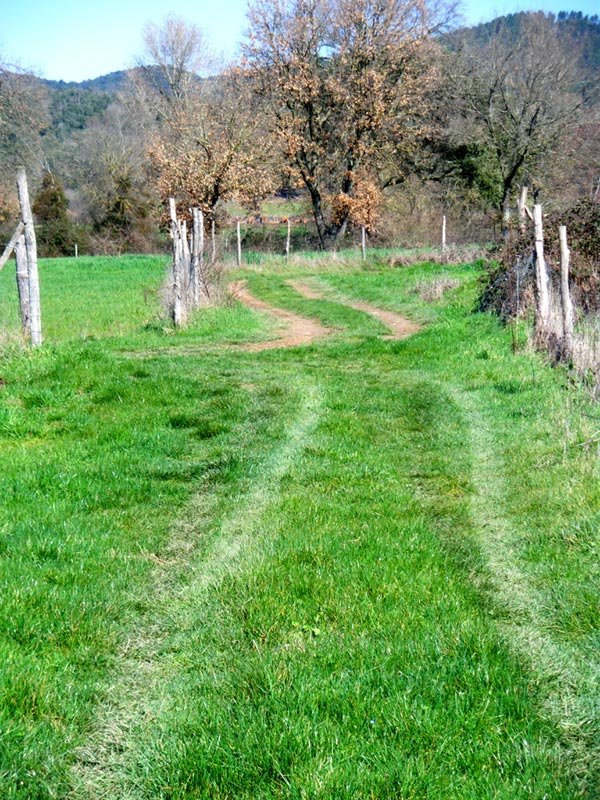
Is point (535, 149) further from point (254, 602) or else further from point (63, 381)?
point (254, 602)

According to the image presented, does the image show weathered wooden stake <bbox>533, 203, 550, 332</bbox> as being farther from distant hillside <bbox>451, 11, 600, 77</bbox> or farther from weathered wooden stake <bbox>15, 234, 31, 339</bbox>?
distant hillside <bbox>451, 11, 600, 77</bbox>

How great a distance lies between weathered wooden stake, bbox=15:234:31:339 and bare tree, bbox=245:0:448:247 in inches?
1053

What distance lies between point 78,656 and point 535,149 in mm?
38191

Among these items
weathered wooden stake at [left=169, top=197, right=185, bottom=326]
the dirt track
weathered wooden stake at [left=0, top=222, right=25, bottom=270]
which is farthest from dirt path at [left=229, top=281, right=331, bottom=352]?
weathered wooden stake at [left=0, top=222, right=25, bottom=270]

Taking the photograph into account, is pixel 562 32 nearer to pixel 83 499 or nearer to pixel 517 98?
pixel 517 98

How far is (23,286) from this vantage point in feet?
34.3

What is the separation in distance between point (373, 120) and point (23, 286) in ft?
94.4

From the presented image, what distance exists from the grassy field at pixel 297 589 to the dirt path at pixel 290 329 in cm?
410

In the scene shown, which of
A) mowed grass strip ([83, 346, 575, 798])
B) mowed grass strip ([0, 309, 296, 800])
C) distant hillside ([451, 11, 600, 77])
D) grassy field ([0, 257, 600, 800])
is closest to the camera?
mowed grass strip ([83, 346, 575, 798])

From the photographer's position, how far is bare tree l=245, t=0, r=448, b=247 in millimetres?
35312

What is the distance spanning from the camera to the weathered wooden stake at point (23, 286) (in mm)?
10422

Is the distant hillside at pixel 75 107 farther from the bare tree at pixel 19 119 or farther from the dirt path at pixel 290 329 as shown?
the dirt path at pixel 290 329

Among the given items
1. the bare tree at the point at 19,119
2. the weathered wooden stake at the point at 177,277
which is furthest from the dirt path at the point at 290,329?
the bare tree at the point at 19,119

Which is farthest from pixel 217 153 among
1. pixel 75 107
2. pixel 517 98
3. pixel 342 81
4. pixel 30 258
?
pixel 75 107
